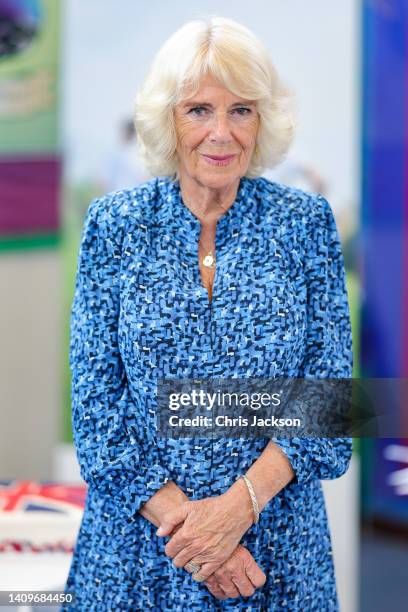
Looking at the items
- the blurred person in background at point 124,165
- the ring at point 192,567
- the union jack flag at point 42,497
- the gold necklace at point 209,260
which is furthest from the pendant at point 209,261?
the blurred person in background at point 124,165

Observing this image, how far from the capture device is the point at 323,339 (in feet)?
4.00

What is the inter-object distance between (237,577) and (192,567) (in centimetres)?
7

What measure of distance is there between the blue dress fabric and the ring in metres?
0.04

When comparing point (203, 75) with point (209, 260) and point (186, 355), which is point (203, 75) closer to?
point (209, 260)

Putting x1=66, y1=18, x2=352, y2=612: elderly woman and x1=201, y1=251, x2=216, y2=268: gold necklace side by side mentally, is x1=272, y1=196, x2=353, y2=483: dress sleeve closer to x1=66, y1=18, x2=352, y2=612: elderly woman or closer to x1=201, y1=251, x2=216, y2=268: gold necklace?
x1=66, y1=18, x2=352, y2=612: elderly woman

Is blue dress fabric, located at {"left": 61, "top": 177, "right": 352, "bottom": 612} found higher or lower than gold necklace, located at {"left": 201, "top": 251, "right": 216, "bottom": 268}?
lower

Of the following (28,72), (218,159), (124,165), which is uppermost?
(28,72)

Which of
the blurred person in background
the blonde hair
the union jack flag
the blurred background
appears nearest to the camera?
the blonde hair

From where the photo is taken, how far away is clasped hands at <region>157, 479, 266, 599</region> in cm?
118

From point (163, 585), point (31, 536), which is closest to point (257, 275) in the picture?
point (163, 585)

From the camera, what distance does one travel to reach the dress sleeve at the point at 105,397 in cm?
119

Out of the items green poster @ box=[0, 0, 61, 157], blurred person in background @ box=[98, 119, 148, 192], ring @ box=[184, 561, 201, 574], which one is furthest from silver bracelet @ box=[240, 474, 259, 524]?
green poster @ box=[0, 0, 61, 157]

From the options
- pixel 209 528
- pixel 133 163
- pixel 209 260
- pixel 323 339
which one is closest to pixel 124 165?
pixel 133 163

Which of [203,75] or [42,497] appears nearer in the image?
[203,75]
